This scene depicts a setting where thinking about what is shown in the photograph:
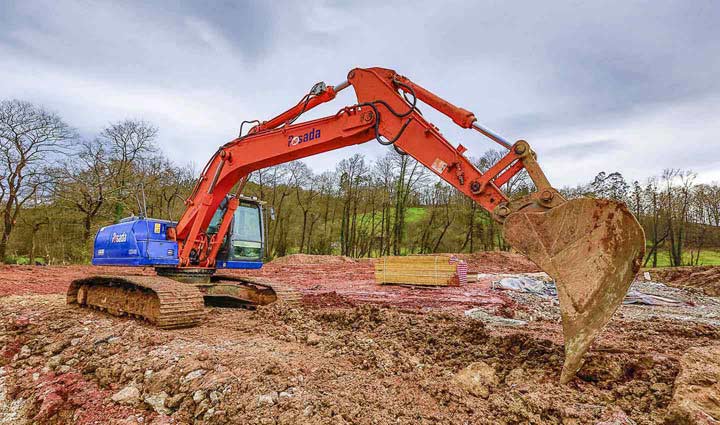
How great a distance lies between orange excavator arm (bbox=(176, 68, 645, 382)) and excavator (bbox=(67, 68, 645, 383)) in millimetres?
10

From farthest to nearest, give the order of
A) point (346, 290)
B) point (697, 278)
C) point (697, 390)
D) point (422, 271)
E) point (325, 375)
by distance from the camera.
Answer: point (697, 278) → point (422, 271) → point (346, 290) → point (325, 375) → point (697, 390)

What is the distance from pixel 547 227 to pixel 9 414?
533cm

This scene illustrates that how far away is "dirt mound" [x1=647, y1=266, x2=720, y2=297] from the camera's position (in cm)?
1535

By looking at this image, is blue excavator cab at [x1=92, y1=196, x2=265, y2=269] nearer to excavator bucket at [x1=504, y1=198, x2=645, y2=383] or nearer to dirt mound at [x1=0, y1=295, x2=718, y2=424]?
dirt mound at [x1=0, y1=295, x2=718, y2=424]

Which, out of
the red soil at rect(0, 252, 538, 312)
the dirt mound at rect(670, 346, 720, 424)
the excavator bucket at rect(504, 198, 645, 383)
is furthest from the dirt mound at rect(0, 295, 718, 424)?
the red soil at rect(0, 252, 538, 312)

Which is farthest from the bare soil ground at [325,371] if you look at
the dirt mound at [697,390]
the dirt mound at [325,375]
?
the dirt mound at [697,390]

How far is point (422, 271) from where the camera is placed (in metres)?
14.9

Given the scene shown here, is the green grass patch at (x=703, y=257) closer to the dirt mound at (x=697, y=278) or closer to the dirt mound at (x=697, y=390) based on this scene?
the dirt mound at (x=697, y=278)

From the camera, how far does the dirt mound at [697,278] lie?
604 inches

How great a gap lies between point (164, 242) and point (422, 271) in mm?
9753

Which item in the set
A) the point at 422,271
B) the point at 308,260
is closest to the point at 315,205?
the point at 308,260

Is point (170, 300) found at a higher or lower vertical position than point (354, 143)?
lower

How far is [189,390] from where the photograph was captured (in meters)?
3.54

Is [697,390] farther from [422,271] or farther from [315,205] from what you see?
[315,205]
